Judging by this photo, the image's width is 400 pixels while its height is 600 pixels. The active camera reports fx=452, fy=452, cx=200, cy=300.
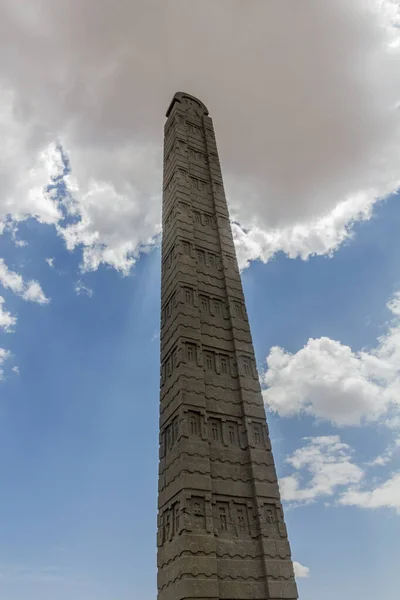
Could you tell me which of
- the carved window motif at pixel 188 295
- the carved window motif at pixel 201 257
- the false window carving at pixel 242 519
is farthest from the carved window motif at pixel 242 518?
the carved window motif at pixel 201 257

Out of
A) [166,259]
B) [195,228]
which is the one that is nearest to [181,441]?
[166,259]

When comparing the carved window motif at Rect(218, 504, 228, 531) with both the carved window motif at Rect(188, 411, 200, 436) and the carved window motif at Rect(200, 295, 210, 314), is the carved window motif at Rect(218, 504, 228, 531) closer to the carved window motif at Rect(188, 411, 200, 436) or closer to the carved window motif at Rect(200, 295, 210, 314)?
the carved window motif at Rect(188, 411, 200, 436)

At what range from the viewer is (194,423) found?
1762 cm

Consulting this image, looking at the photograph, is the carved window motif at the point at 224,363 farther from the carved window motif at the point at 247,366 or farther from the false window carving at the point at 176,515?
the false window carving at the point at 176,515

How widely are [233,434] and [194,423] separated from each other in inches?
73.7

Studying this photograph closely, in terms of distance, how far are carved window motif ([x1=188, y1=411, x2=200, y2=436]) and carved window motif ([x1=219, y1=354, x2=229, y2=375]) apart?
111 inches

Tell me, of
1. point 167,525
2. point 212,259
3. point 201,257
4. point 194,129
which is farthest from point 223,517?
point 194,129

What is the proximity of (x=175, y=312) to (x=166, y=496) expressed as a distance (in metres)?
7.92

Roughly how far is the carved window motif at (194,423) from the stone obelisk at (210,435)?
42 millimetres

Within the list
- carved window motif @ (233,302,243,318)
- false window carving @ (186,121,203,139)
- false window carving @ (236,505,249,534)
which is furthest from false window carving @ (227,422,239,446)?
false window carving @ (186,121,203,139)

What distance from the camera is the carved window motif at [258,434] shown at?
1834cm

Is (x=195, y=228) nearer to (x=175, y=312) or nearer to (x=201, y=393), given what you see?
(x=175, y=312)

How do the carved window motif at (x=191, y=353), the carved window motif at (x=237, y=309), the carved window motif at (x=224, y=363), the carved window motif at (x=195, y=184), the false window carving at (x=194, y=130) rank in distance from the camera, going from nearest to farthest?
the carved window motif at (x=191, y=353)
the carved window motif at (x=224, y=363)
the carved window motif at (x=237, y=309)
the carved window motif at (x=195, y=184)
the false window carving at (x=194, y=130)

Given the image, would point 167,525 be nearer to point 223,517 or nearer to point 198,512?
point 198,512
